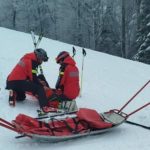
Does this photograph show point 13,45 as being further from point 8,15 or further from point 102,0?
point 8,15

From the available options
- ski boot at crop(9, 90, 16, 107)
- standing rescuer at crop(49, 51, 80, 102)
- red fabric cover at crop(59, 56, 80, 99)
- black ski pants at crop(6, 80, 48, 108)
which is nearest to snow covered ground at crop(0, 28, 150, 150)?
ski boot at crop(9, 90, 16, 107)

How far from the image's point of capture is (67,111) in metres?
8.57

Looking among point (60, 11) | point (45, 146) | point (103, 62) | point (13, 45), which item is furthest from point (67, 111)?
point (60, 11)

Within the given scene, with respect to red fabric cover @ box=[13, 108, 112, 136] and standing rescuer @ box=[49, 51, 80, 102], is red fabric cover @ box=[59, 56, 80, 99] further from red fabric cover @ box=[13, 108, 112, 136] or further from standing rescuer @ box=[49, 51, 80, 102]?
red fabric cover @ box=[13, 108, 112, 136]

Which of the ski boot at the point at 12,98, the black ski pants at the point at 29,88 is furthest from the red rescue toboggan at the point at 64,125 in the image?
the ski boot at the point at 12,98

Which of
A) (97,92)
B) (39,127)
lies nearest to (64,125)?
(39,127)

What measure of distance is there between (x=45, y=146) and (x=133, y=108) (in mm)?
3305

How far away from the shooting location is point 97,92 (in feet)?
37.3

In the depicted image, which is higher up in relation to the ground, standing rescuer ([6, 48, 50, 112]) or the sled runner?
standing rescuer ([6, 48, 50, 112])

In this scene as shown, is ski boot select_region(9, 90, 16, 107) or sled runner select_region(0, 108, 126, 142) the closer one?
sled runner select_region(0, 108, 126, 142)

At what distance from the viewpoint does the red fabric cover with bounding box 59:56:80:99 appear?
896 cm

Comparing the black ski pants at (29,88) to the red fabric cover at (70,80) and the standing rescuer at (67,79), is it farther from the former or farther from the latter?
the red fabric cover at (70,80)

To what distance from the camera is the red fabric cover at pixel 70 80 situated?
896 cm

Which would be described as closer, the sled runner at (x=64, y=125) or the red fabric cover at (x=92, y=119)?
the sled runner at (x=64, y=125)
